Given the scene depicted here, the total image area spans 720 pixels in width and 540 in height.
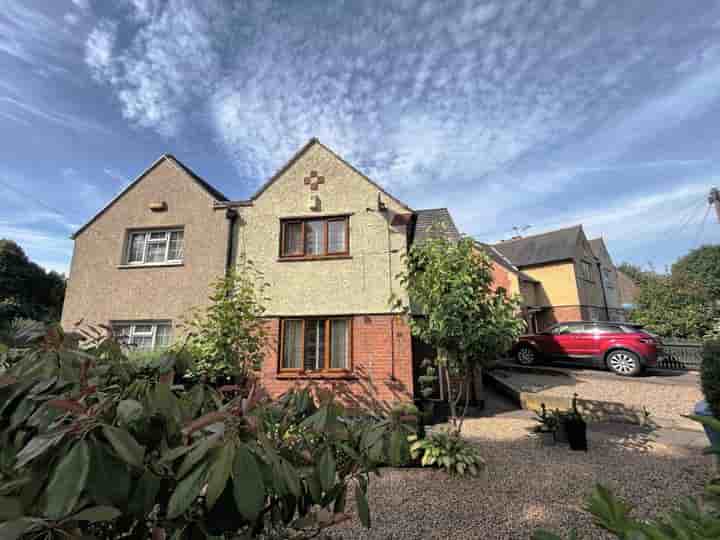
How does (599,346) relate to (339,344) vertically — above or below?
below

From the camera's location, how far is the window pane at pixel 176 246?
10011 mm

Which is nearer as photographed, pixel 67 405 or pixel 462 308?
pixel 67 405

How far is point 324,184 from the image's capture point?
966 centimetres

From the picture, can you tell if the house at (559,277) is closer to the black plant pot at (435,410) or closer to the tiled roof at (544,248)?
the tiled roof at (544,248)

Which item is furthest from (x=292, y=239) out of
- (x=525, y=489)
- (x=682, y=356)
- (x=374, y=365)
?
(x=682, y=356)

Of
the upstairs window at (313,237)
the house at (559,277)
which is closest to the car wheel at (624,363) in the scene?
the house at (559,277)

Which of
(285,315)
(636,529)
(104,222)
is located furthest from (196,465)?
(104,222)

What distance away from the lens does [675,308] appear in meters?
19.7

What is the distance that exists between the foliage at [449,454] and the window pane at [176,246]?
8581 mm

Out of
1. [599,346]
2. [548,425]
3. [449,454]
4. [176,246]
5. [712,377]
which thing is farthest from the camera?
[599,346]

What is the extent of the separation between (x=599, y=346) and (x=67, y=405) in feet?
56.0

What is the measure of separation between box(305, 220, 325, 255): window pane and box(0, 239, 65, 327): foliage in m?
20.3

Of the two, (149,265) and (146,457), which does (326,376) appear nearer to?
(149,265)

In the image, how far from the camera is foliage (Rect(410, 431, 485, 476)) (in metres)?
5.50
